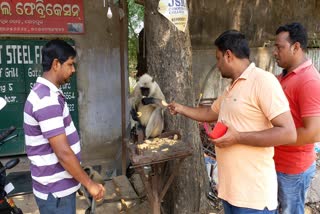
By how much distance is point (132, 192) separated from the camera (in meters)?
4.32

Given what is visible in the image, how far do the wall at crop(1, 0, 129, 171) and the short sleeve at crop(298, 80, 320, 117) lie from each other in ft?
12.5

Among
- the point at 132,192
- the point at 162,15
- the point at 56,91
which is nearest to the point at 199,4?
the point at 162,15

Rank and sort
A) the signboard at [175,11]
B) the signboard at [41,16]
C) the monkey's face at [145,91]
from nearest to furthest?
the signboard at [175,11] → the monkey's face at [145,91] → the signboard at [41,16]

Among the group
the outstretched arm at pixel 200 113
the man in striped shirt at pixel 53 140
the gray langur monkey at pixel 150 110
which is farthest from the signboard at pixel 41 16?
the man in striped shirt at pixel 53 140

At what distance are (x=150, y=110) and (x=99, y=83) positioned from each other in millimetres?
2289

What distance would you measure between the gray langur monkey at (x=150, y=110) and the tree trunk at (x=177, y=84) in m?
0.09

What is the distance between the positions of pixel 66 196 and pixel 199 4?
15.5ft

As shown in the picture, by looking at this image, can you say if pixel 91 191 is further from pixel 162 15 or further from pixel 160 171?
pixel 162 15

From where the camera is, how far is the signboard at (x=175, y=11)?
122 inches

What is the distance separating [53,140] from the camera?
1984 millimetres

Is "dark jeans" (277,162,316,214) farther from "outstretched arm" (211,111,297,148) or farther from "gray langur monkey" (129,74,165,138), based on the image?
"gray langur monkey" (129,74,165,138)

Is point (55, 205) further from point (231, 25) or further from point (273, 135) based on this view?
point (231, 25)

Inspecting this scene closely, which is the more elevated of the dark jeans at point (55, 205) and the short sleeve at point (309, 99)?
the short sleeve at point (309, 99)

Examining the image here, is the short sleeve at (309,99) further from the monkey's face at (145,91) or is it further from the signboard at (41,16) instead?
the signboard at (41,16)
